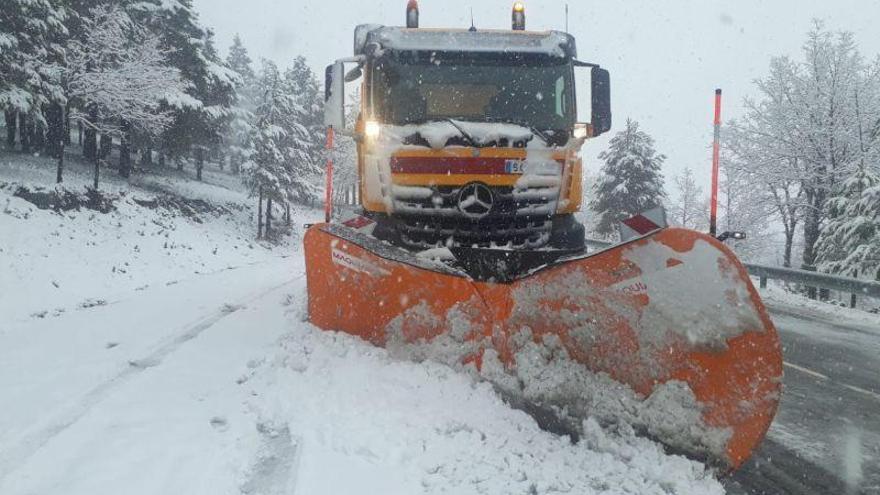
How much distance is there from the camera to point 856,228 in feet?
46.3

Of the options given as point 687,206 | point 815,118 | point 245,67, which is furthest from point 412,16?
point 245,67

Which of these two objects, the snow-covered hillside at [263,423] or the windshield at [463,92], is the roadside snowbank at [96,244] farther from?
the windshield at [463,92]

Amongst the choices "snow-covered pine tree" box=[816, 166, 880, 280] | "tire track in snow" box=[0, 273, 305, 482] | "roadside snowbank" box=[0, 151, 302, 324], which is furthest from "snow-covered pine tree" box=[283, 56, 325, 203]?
"tire track in snow" box=[0, 273, 305, 482]

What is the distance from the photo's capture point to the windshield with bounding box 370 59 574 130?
518 cm

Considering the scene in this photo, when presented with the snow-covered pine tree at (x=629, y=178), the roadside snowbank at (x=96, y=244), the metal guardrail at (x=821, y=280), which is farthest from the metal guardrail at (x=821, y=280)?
the snow-covered pine tree at (x=629, y=178)

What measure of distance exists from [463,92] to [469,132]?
0.63 metres

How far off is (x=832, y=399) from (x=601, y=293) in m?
2.61

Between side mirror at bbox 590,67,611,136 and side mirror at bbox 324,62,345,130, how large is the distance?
2369mm

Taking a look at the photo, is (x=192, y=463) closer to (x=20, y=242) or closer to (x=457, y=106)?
(x=457, y=106)

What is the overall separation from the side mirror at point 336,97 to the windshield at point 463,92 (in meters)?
0.33

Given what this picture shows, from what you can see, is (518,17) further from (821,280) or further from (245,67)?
(245,67)

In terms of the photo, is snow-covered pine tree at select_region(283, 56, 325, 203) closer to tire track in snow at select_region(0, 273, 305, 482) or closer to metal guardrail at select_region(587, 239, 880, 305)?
metal guardrail at select_region(587, 239, 880, 305)

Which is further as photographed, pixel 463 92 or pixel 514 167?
pixel 463 92

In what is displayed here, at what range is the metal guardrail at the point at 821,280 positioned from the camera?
9.02 meters
